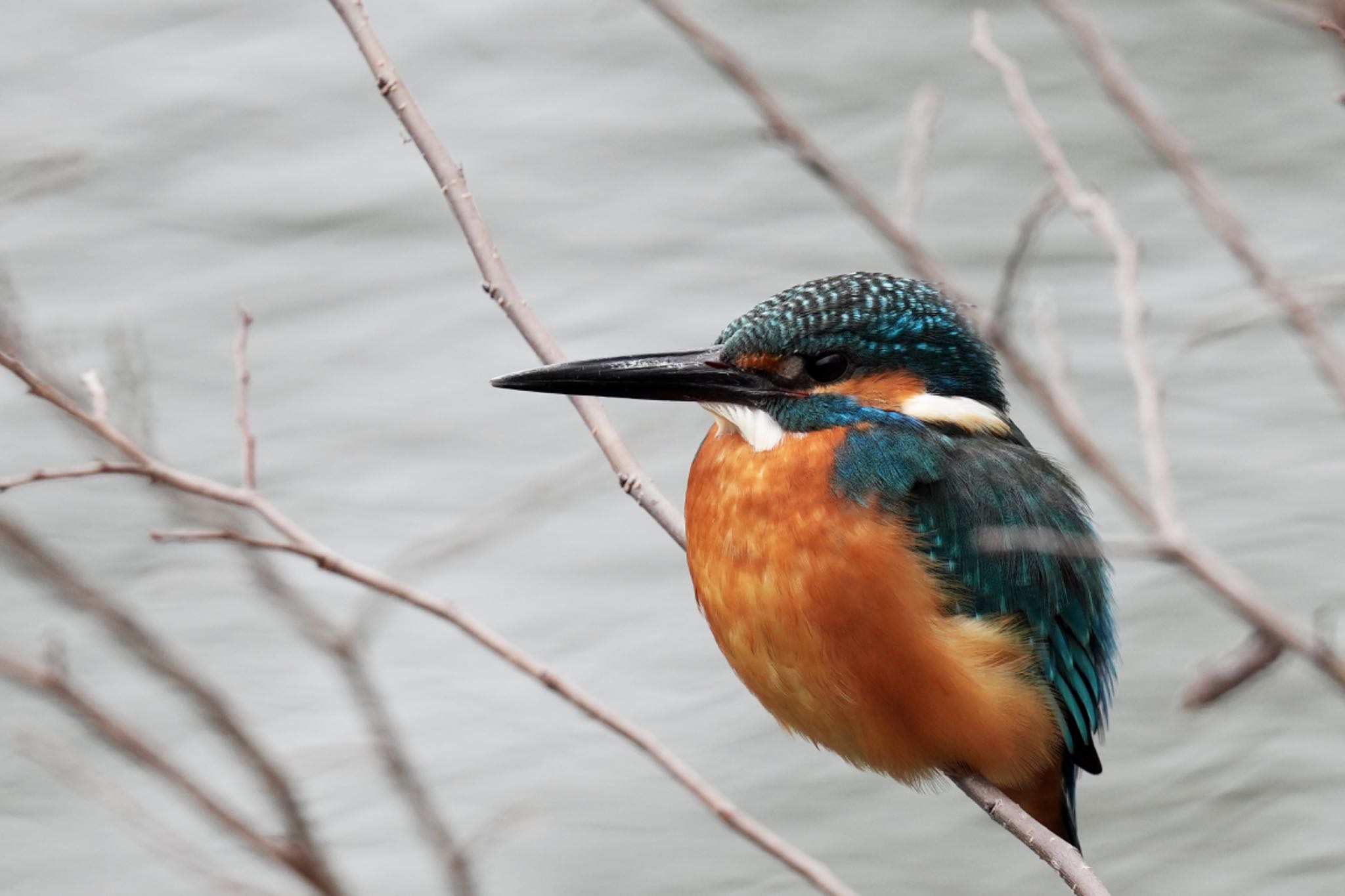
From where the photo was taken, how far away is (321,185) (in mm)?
5152

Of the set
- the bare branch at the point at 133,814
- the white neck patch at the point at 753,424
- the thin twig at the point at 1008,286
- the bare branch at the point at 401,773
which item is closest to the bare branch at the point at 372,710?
the bare branch at the point at 401,773

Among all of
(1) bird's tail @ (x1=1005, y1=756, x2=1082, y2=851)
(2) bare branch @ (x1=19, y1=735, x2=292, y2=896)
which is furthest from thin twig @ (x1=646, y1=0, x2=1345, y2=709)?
(2) bare branch @ (x1=19, y1=735, x2=292, y2=896)

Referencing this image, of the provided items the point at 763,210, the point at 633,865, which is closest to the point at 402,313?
the point at 763,210

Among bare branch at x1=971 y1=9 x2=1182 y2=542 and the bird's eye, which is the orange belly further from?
bare branch at x1=971 y1=9 x2=1182 y2=542

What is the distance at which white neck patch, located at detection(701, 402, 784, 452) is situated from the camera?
2.53m

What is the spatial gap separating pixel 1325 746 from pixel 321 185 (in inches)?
129

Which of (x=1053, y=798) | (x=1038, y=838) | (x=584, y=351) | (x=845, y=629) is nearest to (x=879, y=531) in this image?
(x=845, y=629)

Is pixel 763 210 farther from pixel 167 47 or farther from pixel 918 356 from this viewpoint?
pixel 918 356

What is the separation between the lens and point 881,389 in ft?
8.37

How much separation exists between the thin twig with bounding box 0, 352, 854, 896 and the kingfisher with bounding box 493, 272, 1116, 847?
0.78 feet

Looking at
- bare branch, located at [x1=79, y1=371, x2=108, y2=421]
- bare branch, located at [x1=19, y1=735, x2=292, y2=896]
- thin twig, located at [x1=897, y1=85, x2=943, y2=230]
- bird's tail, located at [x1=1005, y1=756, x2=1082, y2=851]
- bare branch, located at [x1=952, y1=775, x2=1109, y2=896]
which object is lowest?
bare branch, located at [x1=19, y1=735, x2=292, y2=896]

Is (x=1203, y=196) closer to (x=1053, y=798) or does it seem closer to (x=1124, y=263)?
(x=1124, y=263)

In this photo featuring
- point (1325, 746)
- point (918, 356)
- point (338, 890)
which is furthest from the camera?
point (1325, 746)

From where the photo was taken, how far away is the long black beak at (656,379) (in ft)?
7.87
